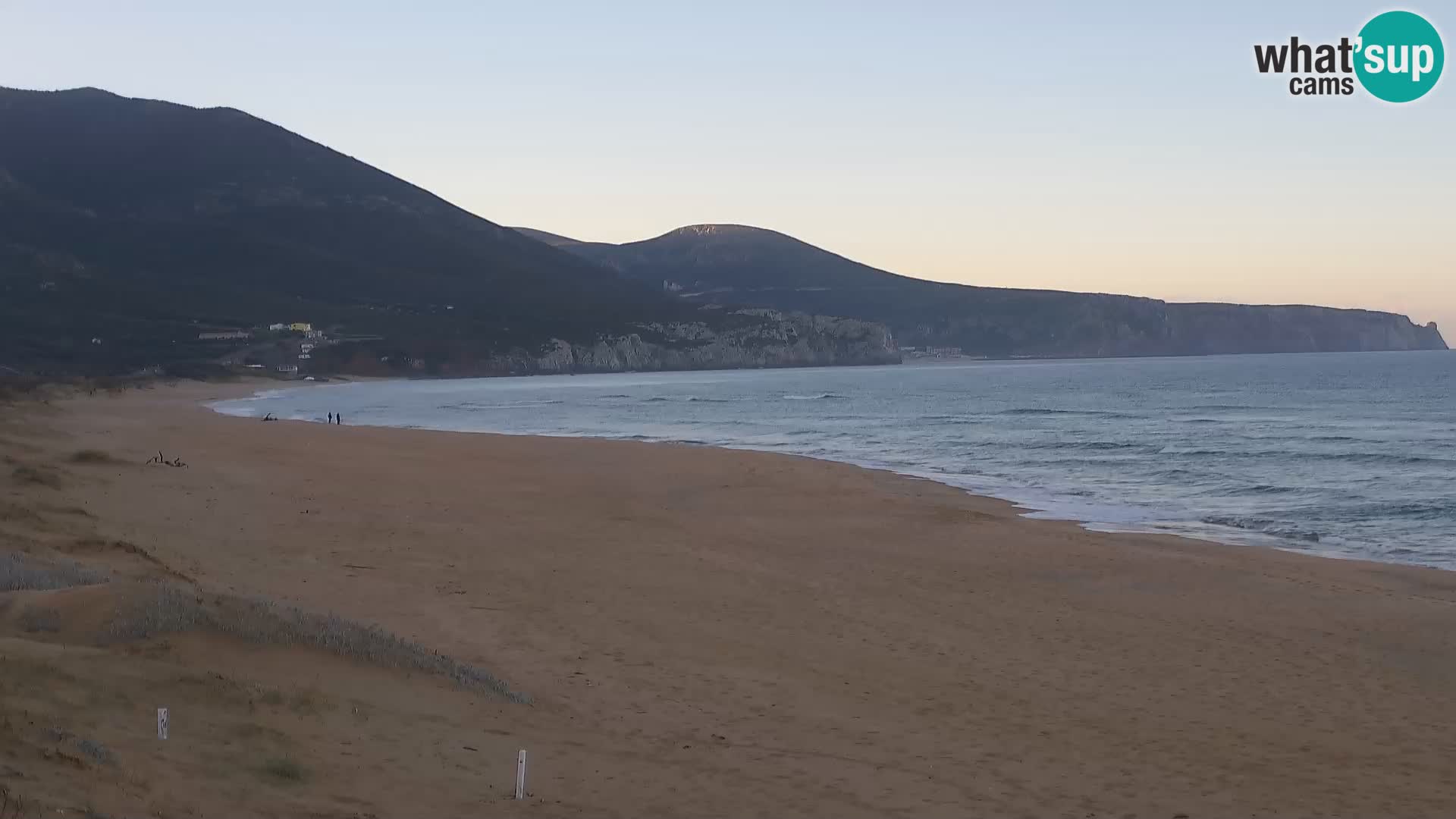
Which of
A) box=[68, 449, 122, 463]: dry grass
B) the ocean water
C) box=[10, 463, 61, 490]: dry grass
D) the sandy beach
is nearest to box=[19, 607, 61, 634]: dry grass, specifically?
the sandy beach

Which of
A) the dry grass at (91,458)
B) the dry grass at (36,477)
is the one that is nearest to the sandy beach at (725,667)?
the dry grass at (36,477)

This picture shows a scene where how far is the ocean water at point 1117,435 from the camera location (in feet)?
79.4

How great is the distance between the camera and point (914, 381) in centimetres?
13138

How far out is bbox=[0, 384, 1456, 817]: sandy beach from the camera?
734cm

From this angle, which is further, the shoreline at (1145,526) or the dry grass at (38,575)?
the shoreline at (1145,526)

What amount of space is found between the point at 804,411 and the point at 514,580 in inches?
2145

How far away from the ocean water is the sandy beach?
438cm

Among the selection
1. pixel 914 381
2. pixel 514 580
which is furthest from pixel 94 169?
pixel 514 580

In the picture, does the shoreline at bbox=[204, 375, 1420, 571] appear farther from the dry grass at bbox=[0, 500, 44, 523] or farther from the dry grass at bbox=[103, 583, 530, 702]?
the dry grass at bbox=[0, 500, 44, 523]

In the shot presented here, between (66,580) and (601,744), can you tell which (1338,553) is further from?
(66,580)

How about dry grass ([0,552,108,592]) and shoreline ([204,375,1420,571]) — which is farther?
shoreline ([204,375,1420,571])

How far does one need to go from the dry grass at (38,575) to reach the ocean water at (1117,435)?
57.4ft

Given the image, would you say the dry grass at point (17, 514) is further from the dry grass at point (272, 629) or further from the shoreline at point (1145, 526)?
the shoreline at point (1145, 526)

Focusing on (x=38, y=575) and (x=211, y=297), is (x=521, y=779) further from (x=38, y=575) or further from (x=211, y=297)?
(x=211, y=297)
